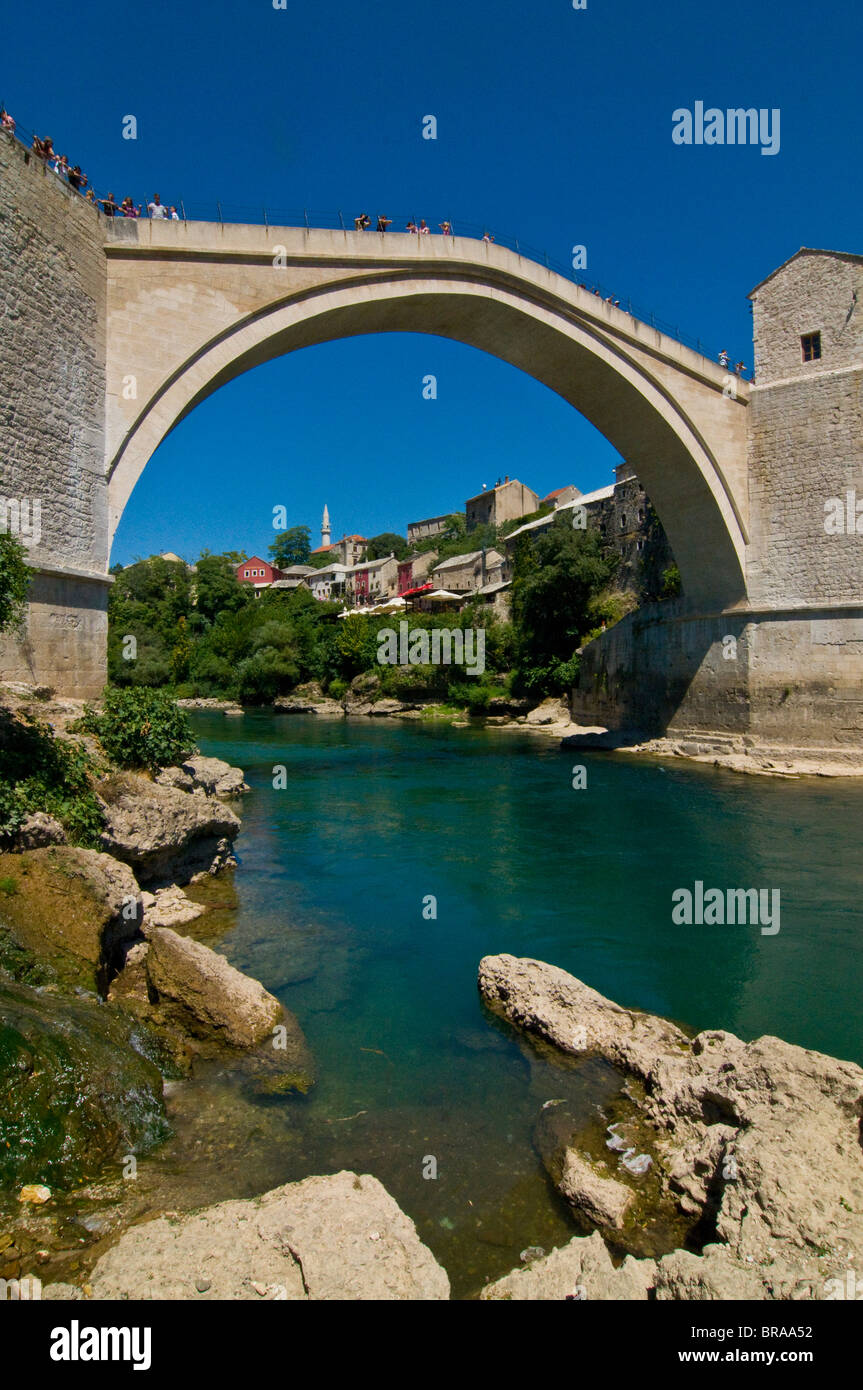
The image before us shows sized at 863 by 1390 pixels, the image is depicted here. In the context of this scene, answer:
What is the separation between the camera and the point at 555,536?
24438 mm

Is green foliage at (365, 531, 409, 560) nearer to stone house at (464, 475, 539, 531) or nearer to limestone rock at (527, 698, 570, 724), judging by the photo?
Result: stone house at (464, 475, 539, 531)

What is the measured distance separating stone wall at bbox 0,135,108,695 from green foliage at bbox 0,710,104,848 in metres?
2.96

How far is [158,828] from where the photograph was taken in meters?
6.43

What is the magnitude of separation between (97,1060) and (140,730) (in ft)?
15.1

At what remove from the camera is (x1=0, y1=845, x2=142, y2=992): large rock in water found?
3.96 m

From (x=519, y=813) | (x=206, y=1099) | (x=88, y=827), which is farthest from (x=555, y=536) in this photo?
(x=206, y=1099)

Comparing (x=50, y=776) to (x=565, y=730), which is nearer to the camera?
(x=50, y=776)

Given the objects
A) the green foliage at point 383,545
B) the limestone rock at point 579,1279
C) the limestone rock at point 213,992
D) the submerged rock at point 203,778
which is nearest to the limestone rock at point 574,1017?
the limestone rock at point 213,992

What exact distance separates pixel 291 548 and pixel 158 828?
67.5 meters

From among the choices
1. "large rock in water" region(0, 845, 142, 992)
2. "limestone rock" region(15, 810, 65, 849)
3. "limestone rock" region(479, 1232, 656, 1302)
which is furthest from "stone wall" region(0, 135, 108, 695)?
"limestone rock" region(479, 1232, 656, 1302)

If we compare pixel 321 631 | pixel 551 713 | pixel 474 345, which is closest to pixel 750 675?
pixel 474 345

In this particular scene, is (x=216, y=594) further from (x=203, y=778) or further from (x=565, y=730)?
(x=203, y=778)
